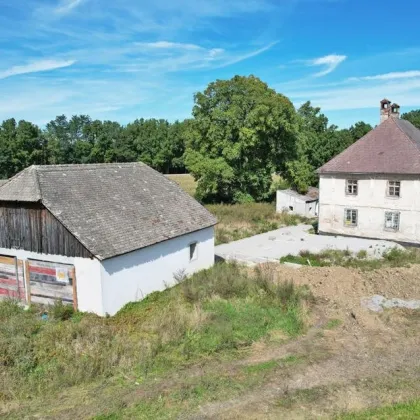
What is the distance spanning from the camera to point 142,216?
1730 cm

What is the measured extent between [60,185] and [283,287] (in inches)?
366

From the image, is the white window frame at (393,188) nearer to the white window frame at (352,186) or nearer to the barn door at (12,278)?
the white window frame at (352,186)

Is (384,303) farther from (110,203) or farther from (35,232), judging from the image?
(35,232)

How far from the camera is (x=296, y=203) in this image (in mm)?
37781

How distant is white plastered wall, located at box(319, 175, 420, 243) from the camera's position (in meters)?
25.8

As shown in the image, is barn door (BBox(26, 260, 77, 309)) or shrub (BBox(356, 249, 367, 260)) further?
shrub (BBox(356, 249, 367, 260))

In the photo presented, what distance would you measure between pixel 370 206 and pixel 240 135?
50.4 ft

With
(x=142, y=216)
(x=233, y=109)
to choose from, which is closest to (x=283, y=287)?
(x=142, y=216)

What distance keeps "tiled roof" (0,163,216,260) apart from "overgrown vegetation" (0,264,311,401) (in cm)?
240

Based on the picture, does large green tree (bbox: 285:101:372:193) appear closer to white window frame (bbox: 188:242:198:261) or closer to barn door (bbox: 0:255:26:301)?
white window frame (bbox: 188:242:198:261)

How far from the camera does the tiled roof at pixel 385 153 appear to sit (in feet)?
85.5

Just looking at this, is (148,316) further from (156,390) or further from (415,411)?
(415,411)

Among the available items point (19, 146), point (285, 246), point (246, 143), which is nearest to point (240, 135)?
point (246, 143)

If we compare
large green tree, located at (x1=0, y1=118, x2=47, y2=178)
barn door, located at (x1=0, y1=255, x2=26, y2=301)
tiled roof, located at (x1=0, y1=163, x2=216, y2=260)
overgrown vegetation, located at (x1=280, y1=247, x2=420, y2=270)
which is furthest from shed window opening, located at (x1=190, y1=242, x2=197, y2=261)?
large green tree, located at (x1=0, y1=118, x2=47, y2=178)
